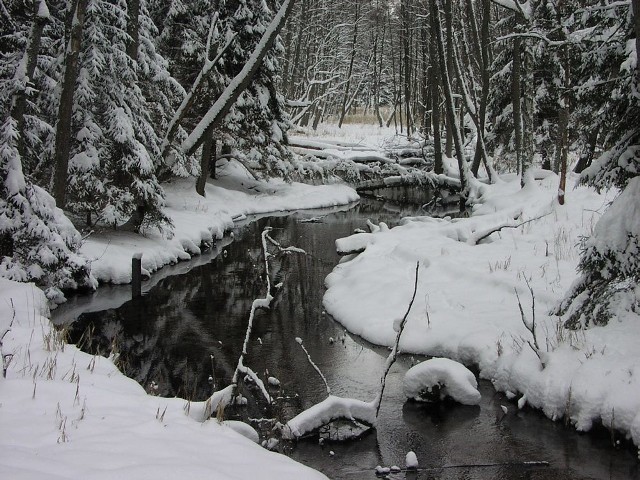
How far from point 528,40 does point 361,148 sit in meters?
15.9

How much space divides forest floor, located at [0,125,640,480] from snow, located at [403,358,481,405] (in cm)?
55

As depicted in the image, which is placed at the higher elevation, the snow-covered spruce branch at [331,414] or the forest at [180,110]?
the forest at [180,110]

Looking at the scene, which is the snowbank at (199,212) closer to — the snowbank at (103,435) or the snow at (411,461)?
the snowbank at (103,435)

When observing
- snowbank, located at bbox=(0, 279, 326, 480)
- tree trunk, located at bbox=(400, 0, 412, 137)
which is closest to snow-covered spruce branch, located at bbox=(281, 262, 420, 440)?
snowbank, located at bbox=(0, 279, 326, 480)

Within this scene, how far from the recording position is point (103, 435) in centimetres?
411

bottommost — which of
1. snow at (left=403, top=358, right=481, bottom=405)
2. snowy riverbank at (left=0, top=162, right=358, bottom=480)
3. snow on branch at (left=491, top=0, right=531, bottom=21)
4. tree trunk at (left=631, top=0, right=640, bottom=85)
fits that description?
snow at (left=403, top=358, right=481, bottom=405)

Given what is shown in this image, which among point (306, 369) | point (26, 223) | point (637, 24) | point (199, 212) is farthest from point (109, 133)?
point (637, 24)

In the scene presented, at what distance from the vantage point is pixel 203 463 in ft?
12.7

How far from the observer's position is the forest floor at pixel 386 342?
3953mm

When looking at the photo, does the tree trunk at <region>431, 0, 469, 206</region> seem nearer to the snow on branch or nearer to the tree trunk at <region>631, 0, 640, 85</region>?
the snow on branch

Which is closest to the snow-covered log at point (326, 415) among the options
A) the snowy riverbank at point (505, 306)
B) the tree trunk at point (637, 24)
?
the snowy riverbank at point (505, 306)

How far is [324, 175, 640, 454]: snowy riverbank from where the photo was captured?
6.50 meters

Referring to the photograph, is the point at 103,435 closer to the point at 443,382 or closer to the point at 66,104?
the point at 443,382

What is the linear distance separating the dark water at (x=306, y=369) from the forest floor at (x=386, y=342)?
442mm
